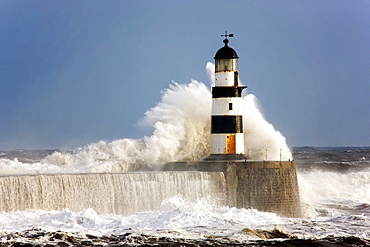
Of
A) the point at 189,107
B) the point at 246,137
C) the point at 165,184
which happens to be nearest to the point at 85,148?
the point at 189,107

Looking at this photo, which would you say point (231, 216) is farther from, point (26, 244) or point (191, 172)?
point (26, 244)

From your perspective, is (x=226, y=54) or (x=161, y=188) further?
(x=226, y=54)

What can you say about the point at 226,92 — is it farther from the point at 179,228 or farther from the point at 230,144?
the point at 179,228

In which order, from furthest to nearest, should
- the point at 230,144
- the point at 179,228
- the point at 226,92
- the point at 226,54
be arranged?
1. the point at 230,144
2. the point at 226,54
3. the point at 226,92
4. the point at 179,228

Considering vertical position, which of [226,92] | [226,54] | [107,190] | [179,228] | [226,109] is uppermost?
[226,54]

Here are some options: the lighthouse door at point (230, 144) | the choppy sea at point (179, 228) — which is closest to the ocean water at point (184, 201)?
the choppy sea at point (179, 228)

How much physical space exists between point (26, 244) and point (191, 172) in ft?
21.2

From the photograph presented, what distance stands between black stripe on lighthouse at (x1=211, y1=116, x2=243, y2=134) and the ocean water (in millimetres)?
1908

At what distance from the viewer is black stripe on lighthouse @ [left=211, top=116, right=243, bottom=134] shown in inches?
770

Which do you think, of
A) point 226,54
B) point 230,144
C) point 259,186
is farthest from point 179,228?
point 226,54

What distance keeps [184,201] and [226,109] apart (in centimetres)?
329

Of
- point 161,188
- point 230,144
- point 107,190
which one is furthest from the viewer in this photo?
point 230,144

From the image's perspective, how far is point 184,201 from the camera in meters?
17.2

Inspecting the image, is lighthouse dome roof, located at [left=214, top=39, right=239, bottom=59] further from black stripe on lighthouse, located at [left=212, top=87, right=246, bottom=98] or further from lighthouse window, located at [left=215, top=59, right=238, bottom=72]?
black stripe on lighthouse, located at [left=212, top=87, right=246, bottom=98]
